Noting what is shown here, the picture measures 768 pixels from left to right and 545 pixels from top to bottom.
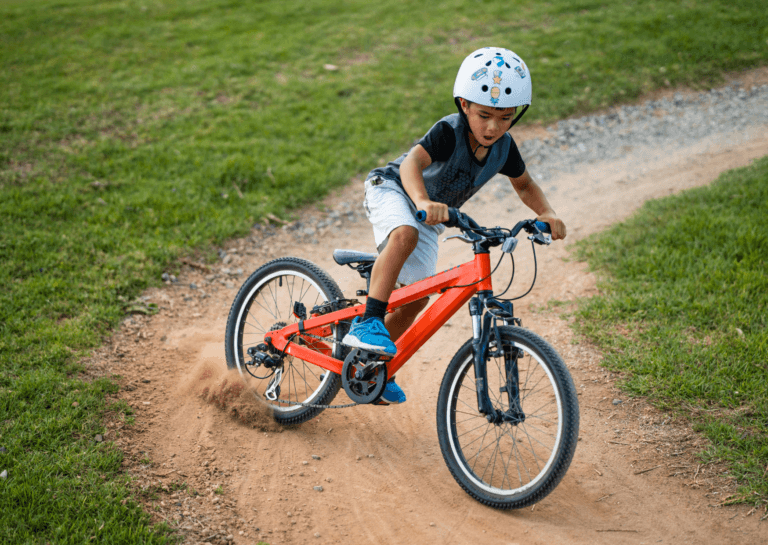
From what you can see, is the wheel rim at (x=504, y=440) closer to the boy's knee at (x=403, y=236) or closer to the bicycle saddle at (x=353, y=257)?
the boy's knee at (x=403, y=236)

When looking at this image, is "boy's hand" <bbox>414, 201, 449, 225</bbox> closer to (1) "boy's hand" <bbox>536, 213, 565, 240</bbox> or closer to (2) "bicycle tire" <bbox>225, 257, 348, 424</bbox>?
(1) "boy's hand" <bbox>536, 213, 565, 240</bbox>

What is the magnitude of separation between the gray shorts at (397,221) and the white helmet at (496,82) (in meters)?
0.78

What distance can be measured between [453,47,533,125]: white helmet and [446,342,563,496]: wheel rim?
1.44m

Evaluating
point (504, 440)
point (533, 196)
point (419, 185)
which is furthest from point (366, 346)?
point (533, 196)

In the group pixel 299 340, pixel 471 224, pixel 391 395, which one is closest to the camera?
pixel 471 224

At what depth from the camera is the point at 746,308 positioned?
453 centimetres

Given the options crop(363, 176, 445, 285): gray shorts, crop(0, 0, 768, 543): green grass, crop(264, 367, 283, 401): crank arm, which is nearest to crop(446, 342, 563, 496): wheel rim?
crop(363, 176, 445, 285): gray shorts

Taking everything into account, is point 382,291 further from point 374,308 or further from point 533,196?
point 533,196

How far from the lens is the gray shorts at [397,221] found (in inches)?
129

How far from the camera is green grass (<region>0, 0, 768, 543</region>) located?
4.14 meters

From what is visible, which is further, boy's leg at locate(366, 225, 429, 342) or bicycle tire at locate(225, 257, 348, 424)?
bicycle tire at locate(225, 257, 348, 424)

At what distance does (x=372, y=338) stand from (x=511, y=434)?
4.34 ft

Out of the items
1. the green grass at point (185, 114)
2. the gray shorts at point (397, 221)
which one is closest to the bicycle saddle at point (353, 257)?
the gray shorts at point (397, 221)

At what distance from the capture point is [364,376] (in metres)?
3.35
